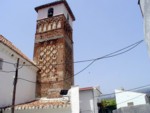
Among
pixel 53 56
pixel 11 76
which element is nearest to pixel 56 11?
pixel 53 56

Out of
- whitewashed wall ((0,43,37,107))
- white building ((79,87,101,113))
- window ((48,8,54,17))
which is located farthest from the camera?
window ((48,8,54,17))

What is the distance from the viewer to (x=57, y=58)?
17703 mm

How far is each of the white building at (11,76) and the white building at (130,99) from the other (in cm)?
1002

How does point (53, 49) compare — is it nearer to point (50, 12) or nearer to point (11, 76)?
point (50, 12)

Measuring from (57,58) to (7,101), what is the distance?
5887mm

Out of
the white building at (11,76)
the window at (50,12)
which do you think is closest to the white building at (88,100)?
the white building at (11,76)

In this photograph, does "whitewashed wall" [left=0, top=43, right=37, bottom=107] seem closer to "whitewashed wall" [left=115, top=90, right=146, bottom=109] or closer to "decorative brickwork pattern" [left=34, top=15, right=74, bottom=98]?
"decorative brickwork pattern" [left=34, top=15, right=74, bottom=98]

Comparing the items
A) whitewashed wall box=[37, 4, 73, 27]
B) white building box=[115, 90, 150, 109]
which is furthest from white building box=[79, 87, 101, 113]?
whitewashed wall box=[37, 4, 73, 27]

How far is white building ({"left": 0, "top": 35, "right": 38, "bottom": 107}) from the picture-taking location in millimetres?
13387

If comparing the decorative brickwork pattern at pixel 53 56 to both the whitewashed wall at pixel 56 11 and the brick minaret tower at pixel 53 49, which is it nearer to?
the brick minaret tower at pixel 53 49

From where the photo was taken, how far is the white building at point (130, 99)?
2167cm

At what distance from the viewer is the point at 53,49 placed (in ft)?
59.7

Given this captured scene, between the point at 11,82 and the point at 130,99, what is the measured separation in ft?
44.4

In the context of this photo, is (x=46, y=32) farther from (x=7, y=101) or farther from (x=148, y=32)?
(x=148, y=32)
